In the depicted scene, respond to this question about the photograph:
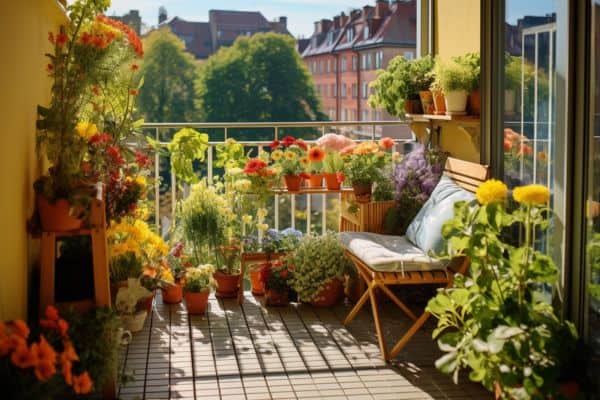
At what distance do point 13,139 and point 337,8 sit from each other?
16.2 m

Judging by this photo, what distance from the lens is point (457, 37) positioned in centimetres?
495

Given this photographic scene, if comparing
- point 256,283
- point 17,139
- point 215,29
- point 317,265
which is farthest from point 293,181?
point 215,29

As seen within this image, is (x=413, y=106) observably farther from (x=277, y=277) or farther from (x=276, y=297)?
(x=276, y=297)

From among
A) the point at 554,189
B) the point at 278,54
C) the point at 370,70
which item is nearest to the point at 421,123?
the point at 554,189

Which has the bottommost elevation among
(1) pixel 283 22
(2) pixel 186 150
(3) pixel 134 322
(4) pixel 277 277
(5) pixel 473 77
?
(3) pixel 134 322

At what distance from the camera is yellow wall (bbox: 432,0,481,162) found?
4641 mm

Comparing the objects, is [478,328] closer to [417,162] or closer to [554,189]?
[554,189]

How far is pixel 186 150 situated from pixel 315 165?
88 cm

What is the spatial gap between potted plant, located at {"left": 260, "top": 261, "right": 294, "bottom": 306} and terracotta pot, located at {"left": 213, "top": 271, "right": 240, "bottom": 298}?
0.23m

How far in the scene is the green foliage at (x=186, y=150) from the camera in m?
5.27

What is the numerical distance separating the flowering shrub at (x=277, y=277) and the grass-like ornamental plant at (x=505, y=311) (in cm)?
188

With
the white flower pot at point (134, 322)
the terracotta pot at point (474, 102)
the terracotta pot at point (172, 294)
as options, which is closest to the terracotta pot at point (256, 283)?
the terracotta pot at point (172, 294)

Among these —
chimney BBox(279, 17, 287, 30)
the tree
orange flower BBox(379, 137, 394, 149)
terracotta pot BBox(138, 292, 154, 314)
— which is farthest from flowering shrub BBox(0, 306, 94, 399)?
chimney BBox(279, 17, 287, 30)

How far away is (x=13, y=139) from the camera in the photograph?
2.98 metres
